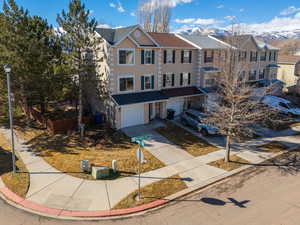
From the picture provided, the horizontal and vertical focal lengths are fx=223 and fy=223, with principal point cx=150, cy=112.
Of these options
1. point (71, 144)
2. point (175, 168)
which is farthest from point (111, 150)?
point (175, 168)

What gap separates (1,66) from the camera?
18.1 m

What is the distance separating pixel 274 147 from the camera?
1797 cm

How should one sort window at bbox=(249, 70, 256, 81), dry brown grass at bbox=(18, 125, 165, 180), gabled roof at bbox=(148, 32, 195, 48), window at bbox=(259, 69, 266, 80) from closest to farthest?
dry brown grass at bbox=(18, 125, 165, 180) → gabled roof at bbox=(148, 32, 195, 48) → window at bbox=(249, 70, 256, 81) → window at bbox=(259, 69, 266, 80)

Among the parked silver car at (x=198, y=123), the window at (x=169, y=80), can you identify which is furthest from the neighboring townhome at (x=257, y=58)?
the parked silver car at (x=198, y=123)

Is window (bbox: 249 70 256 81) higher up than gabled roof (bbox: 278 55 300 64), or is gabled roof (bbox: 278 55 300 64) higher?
gabled roof (bbox: 278 55 300 64)

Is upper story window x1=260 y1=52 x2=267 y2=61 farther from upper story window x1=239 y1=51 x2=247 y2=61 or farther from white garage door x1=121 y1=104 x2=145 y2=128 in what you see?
white garage door x1=121 y1=104 x2=145 y2=128

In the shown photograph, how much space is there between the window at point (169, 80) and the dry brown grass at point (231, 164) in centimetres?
1212

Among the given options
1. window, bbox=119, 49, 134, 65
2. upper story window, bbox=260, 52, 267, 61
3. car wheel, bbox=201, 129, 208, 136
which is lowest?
car wheel, bbox=201, 129, 208, 136

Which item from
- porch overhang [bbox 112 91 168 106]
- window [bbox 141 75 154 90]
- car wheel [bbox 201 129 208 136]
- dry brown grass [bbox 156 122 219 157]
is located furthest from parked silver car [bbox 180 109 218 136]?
window [bbox 141 75 154 90]

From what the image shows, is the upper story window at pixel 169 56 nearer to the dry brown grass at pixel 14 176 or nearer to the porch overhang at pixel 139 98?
the porch overhang at pixel 139 98

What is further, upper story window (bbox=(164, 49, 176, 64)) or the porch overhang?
upper story window (bbox=(164, 49, 176, 64))

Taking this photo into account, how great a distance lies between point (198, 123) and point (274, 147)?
647cm

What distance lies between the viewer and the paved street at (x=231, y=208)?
950cm

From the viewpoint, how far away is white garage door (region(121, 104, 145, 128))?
69.7 ft
